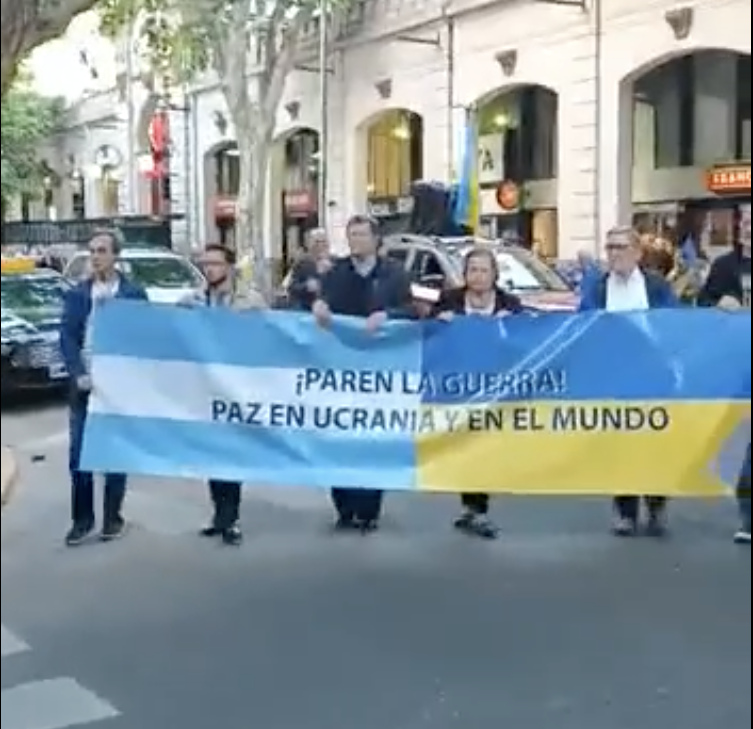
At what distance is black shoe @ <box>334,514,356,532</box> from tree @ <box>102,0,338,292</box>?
0.64 meters

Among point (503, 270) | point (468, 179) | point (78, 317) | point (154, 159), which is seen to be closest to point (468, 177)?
point (468, 179)

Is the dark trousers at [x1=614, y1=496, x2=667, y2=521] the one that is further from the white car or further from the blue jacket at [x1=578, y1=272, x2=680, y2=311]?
the white car

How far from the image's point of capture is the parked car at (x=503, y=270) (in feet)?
11.0

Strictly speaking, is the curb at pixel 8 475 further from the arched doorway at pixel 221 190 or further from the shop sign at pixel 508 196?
the shop sign at pixel 508 196

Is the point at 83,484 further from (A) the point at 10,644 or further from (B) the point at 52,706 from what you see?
(A) the point at 10,644

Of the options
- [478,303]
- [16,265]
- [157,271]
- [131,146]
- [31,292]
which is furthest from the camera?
[478,303]

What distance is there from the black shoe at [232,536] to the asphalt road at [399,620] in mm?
28

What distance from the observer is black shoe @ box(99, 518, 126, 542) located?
3.06 m

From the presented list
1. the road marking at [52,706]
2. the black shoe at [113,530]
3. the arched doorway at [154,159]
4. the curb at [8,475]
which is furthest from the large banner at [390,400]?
the curb at [8,475]

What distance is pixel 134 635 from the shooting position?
2.94 meters

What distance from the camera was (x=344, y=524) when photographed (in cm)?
329

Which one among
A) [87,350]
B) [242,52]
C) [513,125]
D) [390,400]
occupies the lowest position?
[390,400]

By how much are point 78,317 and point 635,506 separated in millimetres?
1323

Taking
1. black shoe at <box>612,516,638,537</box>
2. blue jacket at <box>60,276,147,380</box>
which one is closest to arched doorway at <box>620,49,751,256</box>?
black shoe at <box>612,516,638,537</box>
